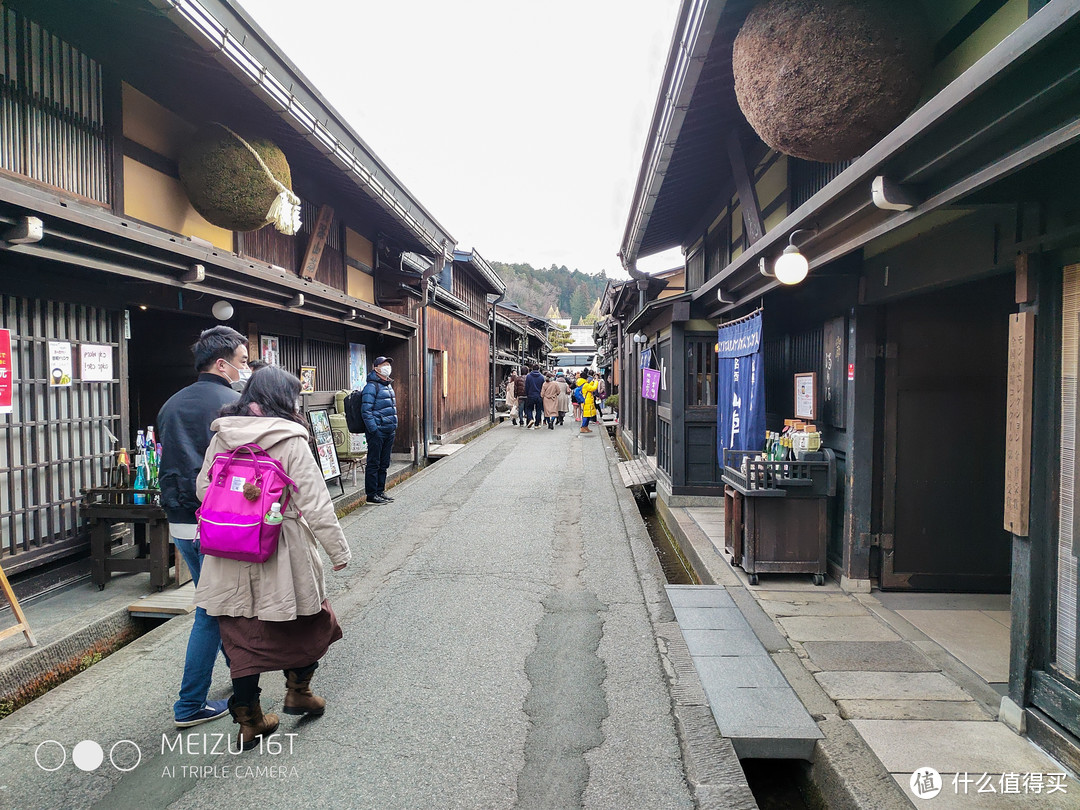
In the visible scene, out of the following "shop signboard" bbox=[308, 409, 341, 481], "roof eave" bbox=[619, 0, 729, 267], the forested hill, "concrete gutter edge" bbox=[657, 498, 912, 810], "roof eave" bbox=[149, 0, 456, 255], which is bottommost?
"concrete gutter edge" bbox=[657, 498, 912, 810]

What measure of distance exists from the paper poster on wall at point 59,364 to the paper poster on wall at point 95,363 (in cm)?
12

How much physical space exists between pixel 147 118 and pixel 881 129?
6.49 meters

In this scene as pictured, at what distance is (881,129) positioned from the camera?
344cm

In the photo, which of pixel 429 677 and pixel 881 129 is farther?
pixel 429 677

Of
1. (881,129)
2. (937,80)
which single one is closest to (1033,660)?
(881,129)

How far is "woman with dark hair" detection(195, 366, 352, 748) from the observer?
10.5 ft

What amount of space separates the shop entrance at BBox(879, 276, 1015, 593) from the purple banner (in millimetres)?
6259

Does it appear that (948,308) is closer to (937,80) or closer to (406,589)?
(937,80)

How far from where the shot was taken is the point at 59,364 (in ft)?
16.8

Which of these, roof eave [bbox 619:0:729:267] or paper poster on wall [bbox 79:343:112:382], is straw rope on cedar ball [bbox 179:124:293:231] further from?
roof eave [bbox 619:0:729:267]

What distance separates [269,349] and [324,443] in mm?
1834

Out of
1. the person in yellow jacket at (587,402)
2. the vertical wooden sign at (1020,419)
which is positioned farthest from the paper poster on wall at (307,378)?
the person in yellow jacket at (587,402)

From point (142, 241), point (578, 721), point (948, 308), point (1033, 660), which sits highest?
point (142, 241)

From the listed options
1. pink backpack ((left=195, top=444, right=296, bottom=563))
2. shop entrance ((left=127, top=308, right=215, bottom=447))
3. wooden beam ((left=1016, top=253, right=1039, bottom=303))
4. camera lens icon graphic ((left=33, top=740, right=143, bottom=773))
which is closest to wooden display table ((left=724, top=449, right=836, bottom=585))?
wooden beam ((left=1016, top=253, right=1039, bottom=303))
